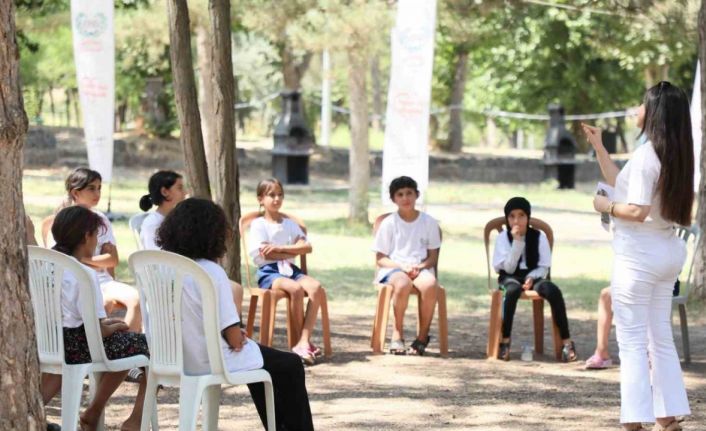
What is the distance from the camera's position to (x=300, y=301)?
8531 millimetres

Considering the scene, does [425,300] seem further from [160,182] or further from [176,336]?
[176,336]

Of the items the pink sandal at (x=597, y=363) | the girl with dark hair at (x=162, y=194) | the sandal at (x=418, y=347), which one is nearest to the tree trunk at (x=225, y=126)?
the girl with dark hair at (x=162, y=194)

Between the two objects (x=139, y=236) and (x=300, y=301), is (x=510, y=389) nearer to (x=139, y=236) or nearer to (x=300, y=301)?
(x=300, y=301)

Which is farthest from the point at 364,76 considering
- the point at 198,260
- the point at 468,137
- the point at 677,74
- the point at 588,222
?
the point at 468,137

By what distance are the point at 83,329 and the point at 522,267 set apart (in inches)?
151

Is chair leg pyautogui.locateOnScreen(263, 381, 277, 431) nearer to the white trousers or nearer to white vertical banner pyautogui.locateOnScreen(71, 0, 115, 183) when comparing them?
the white trousers

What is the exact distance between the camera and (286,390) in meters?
5.51

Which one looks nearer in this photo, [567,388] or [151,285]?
[151,285]

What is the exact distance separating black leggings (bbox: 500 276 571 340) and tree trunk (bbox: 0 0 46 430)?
5063 mm

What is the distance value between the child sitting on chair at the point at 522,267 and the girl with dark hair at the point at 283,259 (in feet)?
4.00

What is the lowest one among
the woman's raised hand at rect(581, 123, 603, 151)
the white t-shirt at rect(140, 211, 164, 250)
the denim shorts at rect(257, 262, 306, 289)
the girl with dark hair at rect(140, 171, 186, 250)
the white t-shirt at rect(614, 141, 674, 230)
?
the denim shorts at rect(257, 262, 306, 289)

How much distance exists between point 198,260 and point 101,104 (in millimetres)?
10207

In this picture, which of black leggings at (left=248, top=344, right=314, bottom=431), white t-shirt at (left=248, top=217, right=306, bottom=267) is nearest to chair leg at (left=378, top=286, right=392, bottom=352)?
white t-shirt at (left=248, top=217, right=306, bottom=267)

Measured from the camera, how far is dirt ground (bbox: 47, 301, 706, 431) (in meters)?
6.48
